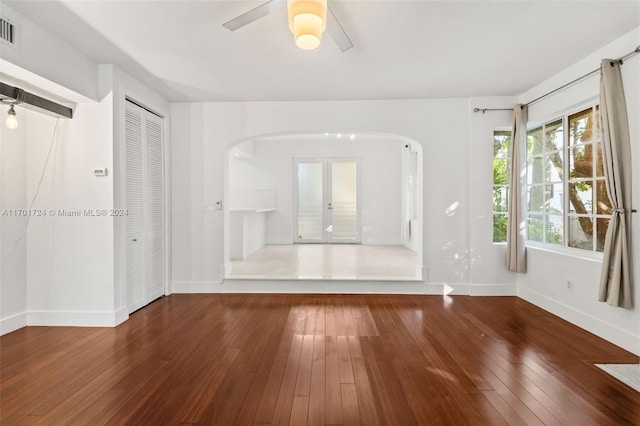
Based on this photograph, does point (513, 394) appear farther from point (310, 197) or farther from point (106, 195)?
point (310, 197)

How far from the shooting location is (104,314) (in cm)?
328

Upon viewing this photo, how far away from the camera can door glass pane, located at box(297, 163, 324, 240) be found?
8.80m

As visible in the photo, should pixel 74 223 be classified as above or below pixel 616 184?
below

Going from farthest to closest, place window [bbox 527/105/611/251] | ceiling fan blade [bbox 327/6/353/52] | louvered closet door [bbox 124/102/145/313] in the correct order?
louvered closet door [bbox 124/102/145/313] → window [bbox 527/105/611/251] → ceiling fan blade [bbox 327/6/353/52]

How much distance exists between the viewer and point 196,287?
14.9ft

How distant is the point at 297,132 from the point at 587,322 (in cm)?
382

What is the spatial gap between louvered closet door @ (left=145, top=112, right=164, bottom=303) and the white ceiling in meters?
0.61

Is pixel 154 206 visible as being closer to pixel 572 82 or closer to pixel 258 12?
pixel 258 12

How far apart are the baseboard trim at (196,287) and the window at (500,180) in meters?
3.77

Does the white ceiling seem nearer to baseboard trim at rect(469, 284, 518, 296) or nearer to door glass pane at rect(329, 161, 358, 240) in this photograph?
baseboard trim at rect(469, 284, 518, 296)

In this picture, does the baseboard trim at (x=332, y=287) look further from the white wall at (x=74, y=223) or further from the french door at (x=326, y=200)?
the french door at (x=326, y=200)

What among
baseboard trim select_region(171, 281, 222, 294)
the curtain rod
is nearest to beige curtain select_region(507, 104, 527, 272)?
the curtain rod

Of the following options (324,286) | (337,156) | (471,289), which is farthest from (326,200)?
(471,289)

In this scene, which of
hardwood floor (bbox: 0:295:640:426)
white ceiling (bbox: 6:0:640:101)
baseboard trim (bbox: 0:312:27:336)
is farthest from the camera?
baseboard trim (bbox: 0:312:27:336)
